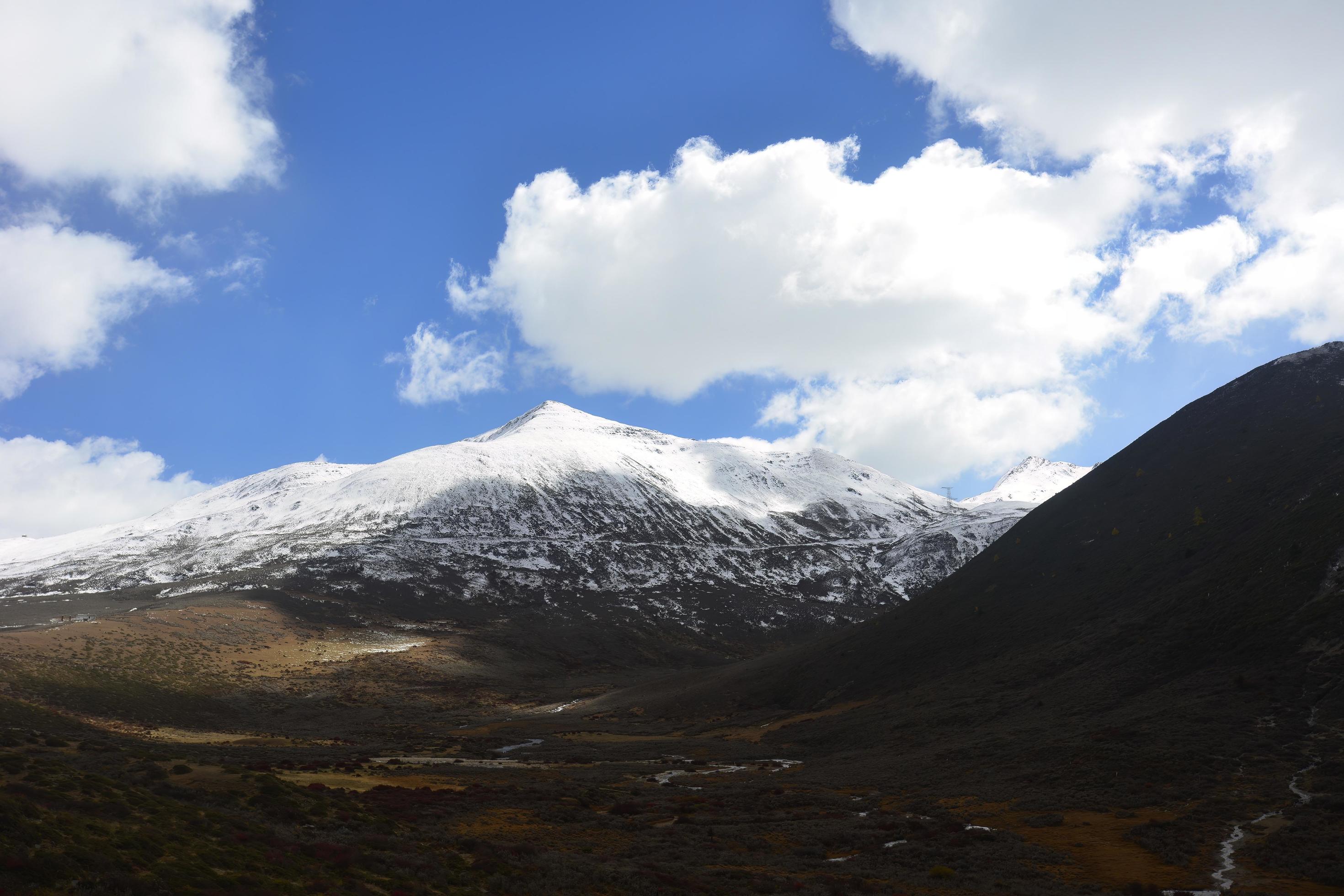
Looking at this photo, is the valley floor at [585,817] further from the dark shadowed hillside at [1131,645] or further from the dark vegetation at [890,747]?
the dark shadowed hillside at [1131,645]

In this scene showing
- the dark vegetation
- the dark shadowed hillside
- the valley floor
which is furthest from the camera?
the dark shadowed hillside

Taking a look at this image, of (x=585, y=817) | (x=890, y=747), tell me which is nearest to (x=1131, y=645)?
(x=890, y=747)

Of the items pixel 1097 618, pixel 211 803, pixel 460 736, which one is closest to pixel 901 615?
pixel 1097 618

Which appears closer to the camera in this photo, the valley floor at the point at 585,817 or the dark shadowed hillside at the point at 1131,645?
the valley floor at the point at 585,817

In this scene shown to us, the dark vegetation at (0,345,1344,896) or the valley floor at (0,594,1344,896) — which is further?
the dark vegetation at (0,345,1344,896)

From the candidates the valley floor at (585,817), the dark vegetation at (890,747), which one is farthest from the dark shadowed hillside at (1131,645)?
the valley floor at (585,817)

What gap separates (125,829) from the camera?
22312 mm

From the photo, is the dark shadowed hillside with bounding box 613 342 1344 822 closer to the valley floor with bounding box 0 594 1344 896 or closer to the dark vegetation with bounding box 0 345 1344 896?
the dark vegetation with bounding box 0 345 1344 896

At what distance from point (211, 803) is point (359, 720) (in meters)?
69.2

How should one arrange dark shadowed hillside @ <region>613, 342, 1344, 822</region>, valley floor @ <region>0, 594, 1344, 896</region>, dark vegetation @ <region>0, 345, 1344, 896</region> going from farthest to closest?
dark shadowed hillside @ <region>613, 342, 1344, 822</region>, dark vegetation @ <region>0, 345, 1344, 896</region>, valley floor @ <region>0, 594, 1344, 896</region>

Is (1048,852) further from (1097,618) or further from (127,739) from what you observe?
(127,739)

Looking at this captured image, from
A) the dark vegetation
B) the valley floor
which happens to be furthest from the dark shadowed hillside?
the valley floor

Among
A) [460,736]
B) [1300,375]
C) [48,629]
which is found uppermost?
[1300,375]

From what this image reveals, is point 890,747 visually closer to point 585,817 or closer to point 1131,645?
point 1131,645
